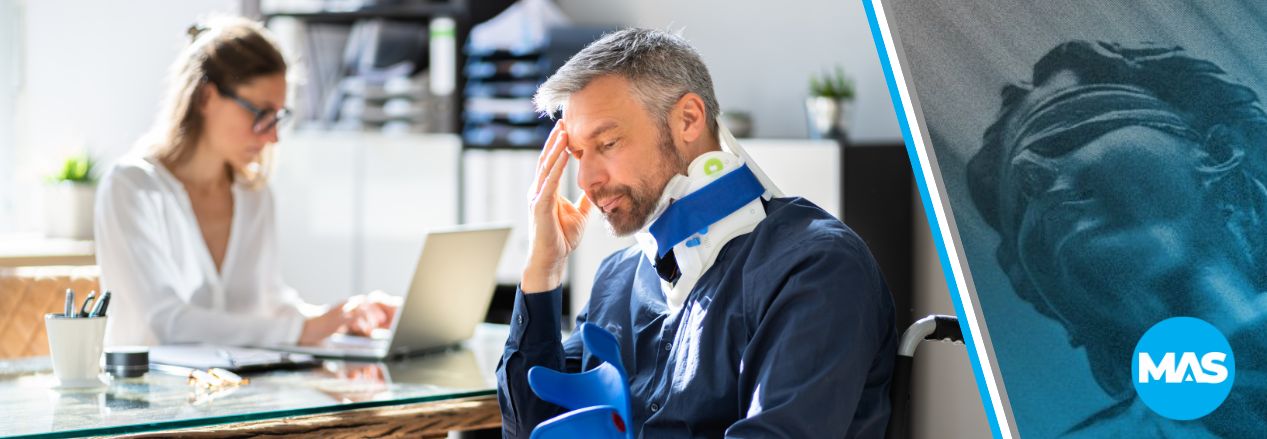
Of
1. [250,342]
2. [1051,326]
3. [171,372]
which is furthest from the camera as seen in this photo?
[250,342]

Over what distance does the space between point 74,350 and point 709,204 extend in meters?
1.04

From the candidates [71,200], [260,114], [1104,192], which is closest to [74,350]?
[260,114]

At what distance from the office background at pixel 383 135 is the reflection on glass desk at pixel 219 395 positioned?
127 cm

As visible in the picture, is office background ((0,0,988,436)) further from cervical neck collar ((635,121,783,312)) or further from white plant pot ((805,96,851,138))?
cervical neck collar ((635,121,783,312))

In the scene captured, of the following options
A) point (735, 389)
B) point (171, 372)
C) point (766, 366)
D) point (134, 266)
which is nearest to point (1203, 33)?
point (766, 366)

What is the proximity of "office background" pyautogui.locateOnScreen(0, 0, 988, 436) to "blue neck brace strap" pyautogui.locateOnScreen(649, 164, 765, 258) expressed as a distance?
150cm

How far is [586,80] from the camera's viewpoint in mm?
1855

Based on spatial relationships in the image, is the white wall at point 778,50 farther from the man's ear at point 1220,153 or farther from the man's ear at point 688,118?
the man's ear at point 1220,153

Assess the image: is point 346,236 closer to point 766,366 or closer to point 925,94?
point 766,366

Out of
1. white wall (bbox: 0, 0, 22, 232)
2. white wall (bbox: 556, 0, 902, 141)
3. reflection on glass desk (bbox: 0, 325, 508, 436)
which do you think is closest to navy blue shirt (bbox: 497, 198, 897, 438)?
reflection on glass desk (bbox: 0, 325, 508, 436)

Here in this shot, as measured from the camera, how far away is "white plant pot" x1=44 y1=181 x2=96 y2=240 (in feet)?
15.0

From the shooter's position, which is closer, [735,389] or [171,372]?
[735,389]

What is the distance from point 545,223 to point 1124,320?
1010 millimetres

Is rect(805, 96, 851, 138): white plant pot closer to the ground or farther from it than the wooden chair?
farther from it
